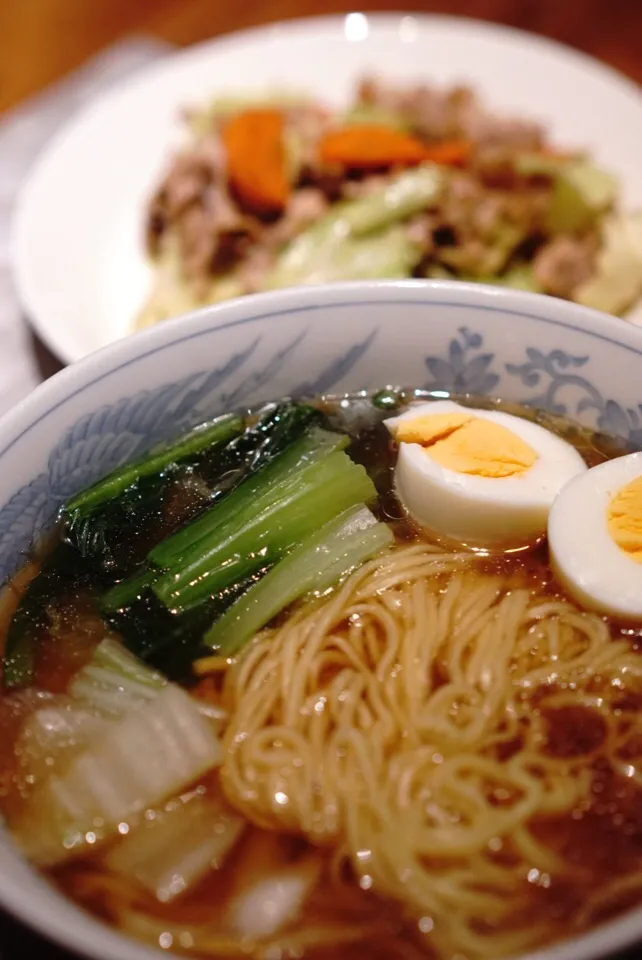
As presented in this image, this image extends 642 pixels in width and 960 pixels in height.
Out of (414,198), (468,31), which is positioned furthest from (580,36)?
(414,198)

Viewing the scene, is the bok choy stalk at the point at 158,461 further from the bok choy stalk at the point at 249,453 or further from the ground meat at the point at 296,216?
the ground meat at the point at 296,216

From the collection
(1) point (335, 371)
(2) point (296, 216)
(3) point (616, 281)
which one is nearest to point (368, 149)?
(2) point (296, 216)

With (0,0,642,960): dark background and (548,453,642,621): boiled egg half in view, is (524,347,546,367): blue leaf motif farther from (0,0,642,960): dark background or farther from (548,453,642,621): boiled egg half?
(0,0,642,960): dark background

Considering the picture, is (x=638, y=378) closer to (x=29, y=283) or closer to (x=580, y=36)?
(x=29, y=283)

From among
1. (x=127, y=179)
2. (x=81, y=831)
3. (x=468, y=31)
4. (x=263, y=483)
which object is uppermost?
(x=127, y=179)

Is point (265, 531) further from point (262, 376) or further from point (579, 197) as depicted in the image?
point (579, 197)

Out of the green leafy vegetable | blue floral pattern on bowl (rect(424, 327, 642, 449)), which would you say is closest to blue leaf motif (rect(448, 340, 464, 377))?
blue floral pattern on bowl (rect(424, 327, 642, 449))
